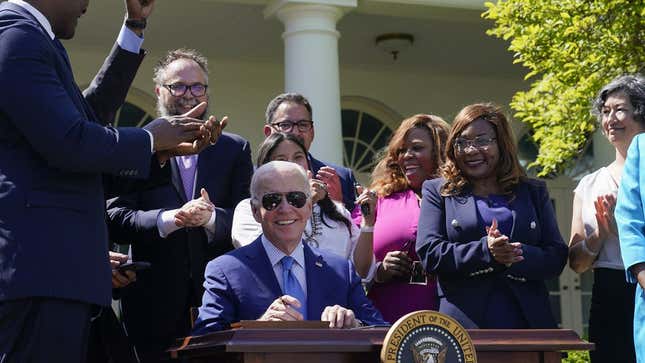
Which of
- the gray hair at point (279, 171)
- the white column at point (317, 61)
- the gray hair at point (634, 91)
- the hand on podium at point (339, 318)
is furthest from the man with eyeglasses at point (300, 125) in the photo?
the white column at point (317, 61)

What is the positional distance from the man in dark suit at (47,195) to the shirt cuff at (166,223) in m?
1.30

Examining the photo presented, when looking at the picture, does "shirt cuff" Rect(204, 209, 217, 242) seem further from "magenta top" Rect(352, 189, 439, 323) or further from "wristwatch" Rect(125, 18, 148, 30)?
"wristwatch" Rect(125, 18, 148, 30)

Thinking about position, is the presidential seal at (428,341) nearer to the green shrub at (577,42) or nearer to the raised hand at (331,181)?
the raised hand at (331,181)

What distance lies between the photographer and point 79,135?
130 inches

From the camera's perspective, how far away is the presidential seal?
11.0 feet

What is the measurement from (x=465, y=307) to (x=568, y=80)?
4.38 metres

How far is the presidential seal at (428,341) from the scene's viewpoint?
3340 mm

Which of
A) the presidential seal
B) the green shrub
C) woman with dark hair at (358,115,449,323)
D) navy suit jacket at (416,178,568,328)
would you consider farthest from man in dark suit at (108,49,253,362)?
the green shrub

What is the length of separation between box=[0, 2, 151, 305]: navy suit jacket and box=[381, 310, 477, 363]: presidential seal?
3.18ft

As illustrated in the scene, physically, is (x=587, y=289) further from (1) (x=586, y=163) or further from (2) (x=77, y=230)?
(2) (x=77, y=230)

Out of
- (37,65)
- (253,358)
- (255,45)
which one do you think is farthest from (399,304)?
(255,45)

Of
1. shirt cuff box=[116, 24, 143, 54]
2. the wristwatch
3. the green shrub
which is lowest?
shirt cuff box=[116, 24, 143, 54]

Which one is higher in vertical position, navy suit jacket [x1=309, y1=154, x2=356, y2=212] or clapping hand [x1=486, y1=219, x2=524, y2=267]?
navy suit jacket [x1=309, y1=154, x2=356, y2=212]

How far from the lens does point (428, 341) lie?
11.1 feet
